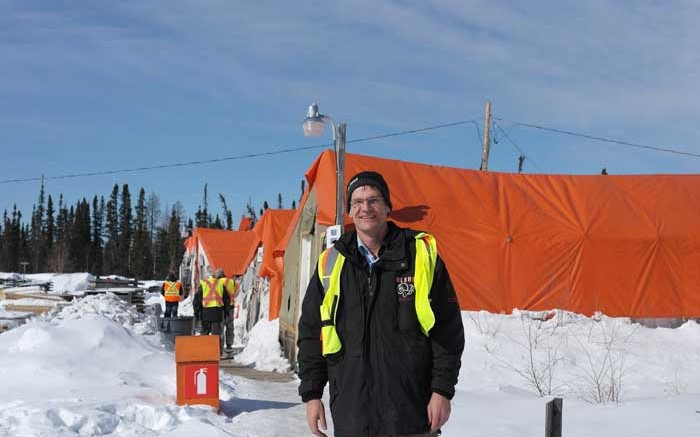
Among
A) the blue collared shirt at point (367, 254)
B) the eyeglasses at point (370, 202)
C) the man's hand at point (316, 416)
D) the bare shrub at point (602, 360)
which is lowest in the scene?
the bare shrub at point (602, 360)

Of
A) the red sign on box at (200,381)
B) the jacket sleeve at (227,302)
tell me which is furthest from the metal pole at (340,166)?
the jacket sleeve at (227,302)

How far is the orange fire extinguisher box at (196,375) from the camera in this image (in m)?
8.23

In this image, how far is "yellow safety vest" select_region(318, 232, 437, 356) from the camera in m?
3.15

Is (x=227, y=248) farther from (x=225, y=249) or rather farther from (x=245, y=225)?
(x=245, y=225)

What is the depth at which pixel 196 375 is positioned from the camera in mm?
8258

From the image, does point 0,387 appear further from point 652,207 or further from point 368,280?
point 652,207

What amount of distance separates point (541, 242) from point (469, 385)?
3907 millimetres

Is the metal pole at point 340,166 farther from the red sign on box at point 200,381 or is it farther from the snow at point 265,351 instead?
the red sign on box at point 200,381

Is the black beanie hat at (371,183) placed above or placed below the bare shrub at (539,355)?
above

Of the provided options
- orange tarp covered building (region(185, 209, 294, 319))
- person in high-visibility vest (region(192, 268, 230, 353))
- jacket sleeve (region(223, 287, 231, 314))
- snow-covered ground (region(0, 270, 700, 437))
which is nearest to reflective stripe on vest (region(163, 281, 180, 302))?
orange tarp covered building (region(185, 209, 294, 319))

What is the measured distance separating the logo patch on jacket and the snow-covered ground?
3794mm

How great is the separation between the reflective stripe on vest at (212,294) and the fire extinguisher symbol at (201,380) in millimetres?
7497

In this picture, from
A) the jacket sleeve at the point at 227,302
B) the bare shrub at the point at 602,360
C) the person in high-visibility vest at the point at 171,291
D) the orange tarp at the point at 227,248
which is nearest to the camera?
the bare shrub at the point at 602,360

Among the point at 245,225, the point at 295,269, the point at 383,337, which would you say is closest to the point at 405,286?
the point at 383,337
